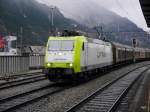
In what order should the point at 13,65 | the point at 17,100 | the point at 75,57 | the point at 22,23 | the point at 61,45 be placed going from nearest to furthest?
the point at 17,100 → the point at 75,57 → the point at 61,45 → the point at 13,65 → the point at 22,23

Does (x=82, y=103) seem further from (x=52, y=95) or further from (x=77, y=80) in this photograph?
(x=77, y=80)

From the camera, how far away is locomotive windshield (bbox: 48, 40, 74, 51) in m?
21.8

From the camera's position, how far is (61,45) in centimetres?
2211

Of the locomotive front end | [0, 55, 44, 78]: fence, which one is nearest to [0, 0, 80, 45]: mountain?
[0, 55, 44, 78]: fence

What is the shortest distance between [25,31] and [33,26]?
625 inches

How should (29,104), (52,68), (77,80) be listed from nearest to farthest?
(29,104), (52,68), (77,80)

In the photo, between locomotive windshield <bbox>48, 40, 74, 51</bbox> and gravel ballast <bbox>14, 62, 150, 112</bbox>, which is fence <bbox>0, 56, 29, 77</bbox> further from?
gravel ballast <bbox>14, 62, 150, 112</bbox>

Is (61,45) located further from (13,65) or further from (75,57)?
(13,65)

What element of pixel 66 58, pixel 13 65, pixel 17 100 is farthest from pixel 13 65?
pixel 17 100

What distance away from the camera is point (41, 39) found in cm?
16575

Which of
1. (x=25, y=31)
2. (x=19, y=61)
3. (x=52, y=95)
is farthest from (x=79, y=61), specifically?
(x=25, y=31)

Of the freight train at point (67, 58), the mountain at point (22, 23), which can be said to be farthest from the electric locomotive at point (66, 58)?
the mountain at point (22, 23)

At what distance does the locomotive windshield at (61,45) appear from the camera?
21844 millimetres

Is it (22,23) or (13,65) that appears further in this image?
(22,23)
